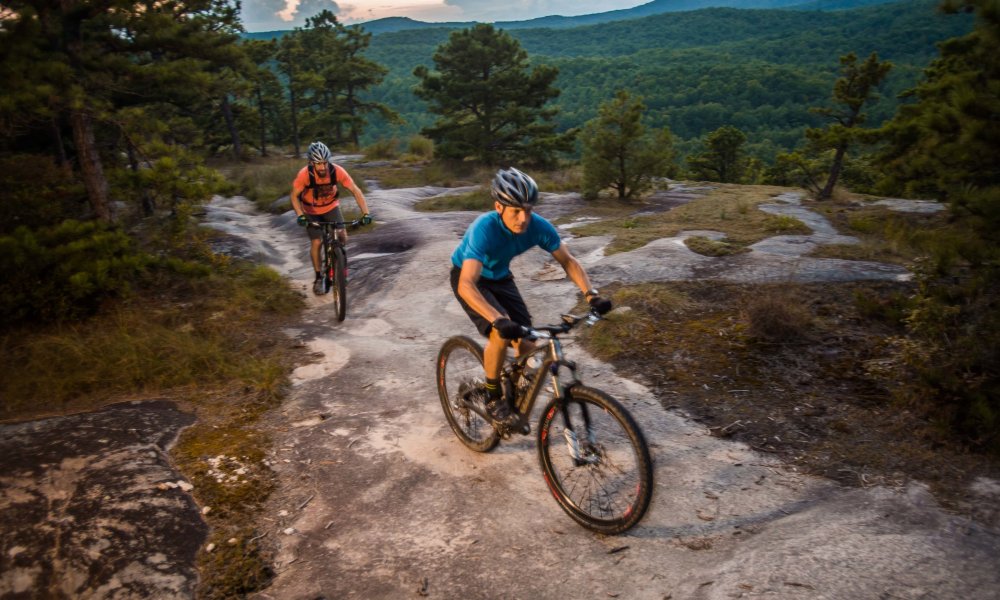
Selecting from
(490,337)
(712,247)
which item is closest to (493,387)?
(490,337)

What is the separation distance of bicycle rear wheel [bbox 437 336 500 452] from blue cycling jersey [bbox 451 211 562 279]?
82cm

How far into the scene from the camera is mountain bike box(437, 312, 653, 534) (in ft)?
10.7

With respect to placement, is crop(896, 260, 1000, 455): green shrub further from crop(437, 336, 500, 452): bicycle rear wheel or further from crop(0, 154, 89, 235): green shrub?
crop(0, 154, 89, 235): green shrub

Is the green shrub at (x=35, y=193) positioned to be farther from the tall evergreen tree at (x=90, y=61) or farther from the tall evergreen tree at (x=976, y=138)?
the tall evergreen tree at (x=976, y=138)

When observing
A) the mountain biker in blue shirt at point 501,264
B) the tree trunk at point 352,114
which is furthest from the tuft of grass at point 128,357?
the tree trunk at point 352,114

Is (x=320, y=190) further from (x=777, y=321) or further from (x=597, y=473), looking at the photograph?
(x=777, y=321)

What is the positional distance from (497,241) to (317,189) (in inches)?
222

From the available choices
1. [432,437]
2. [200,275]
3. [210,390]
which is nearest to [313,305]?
[200,275]

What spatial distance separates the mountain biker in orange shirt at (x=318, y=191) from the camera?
8.42 meters

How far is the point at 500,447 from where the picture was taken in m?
4.69

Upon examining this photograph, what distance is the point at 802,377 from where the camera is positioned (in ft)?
17.9

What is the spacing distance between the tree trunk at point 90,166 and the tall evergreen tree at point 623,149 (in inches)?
526

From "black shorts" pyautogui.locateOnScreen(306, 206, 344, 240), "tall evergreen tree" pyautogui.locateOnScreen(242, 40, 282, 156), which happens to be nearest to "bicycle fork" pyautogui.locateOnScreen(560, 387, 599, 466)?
"black shorts" pyautogui.locateOnScreen(306, 206, 344, 240)

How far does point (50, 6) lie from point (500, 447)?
9.22 metres
